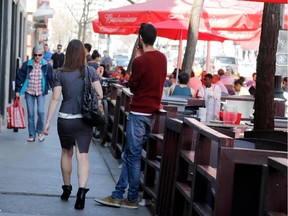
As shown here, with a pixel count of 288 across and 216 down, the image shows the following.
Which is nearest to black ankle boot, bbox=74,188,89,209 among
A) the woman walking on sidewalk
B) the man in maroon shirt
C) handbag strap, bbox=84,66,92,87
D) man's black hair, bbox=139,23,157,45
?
the woman walking on sidewalk

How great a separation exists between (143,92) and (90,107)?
1.81ft

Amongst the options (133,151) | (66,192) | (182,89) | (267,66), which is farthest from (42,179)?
(182,89)

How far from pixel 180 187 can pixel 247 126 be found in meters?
2.71

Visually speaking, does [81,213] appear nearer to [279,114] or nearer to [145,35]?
[145,35]

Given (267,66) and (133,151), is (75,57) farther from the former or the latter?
(267,66)

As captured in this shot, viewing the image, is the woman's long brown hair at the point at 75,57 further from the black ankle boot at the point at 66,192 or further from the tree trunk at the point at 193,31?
the tree trunk at the point at 193,31

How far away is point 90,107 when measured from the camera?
8.35m

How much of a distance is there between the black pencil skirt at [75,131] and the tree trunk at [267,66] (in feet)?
5.78

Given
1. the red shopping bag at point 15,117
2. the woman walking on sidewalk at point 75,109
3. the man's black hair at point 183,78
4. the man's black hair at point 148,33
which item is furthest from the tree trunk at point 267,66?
the red shopping bag at point 15,117

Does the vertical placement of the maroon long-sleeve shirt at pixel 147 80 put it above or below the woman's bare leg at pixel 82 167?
above

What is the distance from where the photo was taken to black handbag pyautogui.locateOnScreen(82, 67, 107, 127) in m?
8.34

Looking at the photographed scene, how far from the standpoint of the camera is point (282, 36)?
31.5ft

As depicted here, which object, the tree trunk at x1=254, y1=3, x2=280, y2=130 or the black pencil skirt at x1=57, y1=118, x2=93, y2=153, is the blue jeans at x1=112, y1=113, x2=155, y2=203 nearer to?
the black pencil skirt at x1=57, y1=118, x2=93, y2=153

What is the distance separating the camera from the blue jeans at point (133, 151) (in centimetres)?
839
